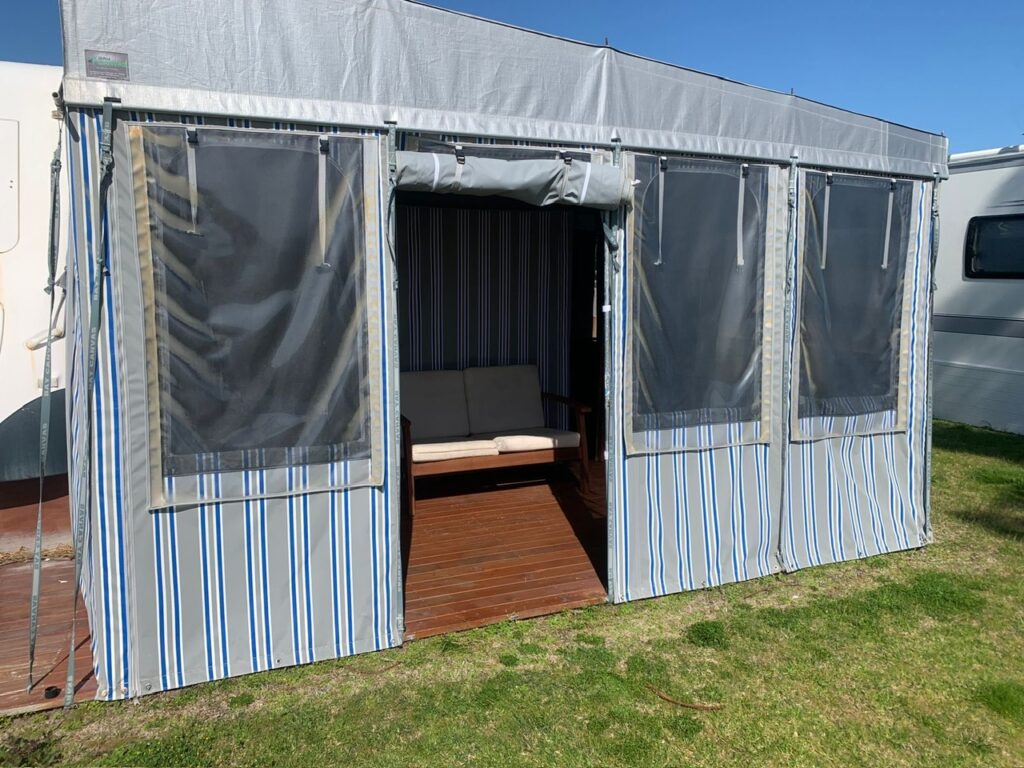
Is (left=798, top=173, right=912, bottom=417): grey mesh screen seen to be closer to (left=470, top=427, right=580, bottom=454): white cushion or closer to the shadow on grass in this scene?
(left=470, top=427, right=580, bottom=454): white cushion

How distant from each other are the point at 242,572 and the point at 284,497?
32cm

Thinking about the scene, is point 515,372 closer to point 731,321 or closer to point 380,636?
point 731,321

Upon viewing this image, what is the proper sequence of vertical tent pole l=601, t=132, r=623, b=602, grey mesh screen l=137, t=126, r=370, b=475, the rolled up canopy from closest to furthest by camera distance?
grey mesh screen l=137, t=126, r=370, b=475, the rolled up canopy, vertical tent pole l=601, t=132, r=623, b=602

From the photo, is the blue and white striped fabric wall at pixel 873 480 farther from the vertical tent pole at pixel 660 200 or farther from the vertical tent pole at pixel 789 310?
the vertical tent pole at pixel 660 200

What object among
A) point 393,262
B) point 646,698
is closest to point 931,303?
point 646,698

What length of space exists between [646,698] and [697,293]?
1.83 metres

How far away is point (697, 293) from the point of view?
3744 millimetres

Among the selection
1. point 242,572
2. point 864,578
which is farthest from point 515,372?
point 242,572

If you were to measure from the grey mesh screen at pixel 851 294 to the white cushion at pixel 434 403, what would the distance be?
7.95ft

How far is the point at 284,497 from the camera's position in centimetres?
304

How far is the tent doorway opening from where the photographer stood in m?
4.87

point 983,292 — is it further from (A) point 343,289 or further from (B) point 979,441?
(A) point 343,289

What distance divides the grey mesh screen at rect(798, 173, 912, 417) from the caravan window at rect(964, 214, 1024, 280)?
422 cm

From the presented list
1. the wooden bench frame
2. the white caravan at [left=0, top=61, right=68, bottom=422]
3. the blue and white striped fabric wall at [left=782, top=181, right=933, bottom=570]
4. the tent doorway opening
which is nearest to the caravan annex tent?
the blue and white striped fabric wall at [left=782, top=181, right=933, bottom=570]
